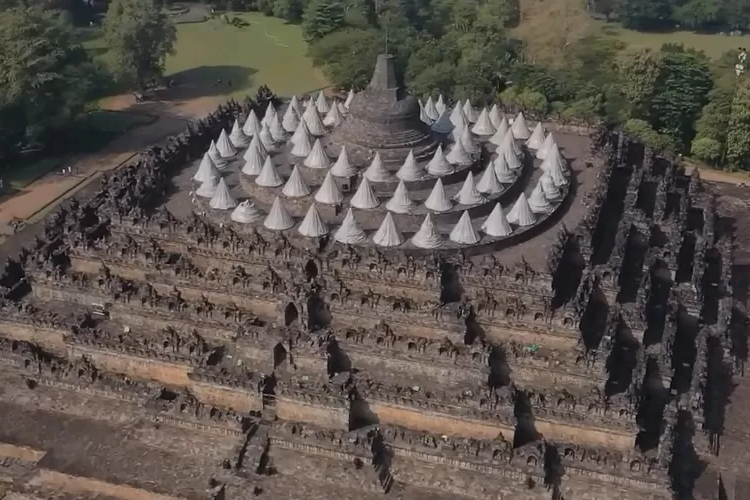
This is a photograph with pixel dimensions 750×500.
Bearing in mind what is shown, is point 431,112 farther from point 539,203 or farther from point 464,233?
point 464,233

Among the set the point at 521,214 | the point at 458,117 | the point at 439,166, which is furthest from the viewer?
the point at 458,117

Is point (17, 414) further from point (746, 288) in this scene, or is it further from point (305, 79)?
point (305, 79)


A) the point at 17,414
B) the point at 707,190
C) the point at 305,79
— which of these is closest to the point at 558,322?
the point at 17,414

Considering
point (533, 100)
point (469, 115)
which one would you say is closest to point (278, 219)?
point (469, 115)

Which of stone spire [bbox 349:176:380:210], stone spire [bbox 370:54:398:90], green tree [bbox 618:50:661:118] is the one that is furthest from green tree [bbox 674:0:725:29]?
stone spire [bbox 349:176:380:210]

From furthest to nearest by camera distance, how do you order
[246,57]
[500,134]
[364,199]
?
[246,57] < [500,134] < [364,199]

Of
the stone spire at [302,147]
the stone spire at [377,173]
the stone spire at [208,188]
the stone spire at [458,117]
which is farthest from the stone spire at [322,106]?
the stone spire at [377,173]

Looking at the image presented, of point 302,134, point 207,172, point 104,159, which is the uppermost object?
point 302,134
